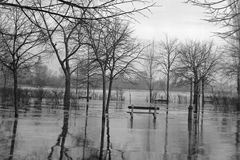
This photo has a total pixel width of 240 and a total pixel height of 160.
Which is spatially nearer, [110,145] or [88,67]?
[110,145]

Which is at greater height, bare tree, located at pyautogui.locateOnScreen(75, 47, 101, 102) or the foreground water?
bare tree, located at pyautogui.locateOnScreen(75, 47, 101, 102)

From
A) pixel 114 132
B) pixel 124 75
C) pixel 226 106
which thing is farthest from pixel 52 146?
pixel 226 106

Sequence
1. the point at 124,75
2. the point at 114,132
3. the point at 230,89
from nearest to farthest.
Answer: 1. the point at 114,132
2. the point at 124,75
3. the point at 230,89

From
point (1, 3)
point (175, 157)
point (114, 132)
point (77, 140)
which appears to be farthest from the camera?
point (114, 132)

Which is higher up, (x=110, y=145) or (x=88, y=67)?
(x=88, y=67)

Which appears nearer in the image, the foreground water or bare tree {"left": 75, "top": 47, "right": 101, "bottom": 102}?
the foreground water

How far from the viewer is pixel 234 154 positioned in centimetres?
868

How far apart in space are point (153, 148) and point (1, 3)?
5797mm

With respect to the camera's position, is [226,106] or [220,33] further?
[226,106]

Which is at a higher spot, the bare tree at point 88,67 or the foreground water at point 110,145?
the bare tree at point 88,67

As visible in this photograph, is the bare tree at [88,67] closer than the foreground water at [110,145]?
No

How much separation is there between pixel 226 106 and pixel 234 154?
85.3ft

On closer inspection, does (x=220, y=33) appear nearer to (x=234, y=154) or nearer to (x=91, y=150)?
(x=234, y=154)

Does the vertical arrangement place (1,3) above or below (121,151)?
above
